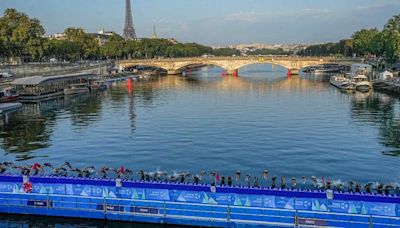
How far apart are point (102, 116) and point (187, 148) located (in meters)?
28.9

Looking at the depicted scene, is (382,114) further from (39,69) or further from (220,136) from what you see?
(39,69)

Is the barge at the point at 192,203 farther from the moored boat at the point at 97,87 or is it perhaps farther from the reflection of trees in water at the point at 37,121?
the moored boat at the point at 97,87

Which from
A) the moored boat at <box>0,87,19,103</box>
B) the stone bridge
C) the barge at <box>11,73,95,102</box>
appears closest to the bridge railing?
the moored boat at <box>0,87,19,103</box>

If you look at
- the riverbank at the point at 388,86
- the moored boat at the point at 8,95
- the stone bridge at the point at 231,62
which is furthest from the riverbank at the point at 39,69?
the riverbank at the point at 388,86

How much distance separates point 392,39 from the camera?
4626 inches

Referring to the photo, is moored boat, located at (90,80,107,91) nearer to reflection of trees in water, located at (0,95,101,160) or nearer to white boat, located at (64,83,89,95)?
white boat, located at (64,83,89,95)

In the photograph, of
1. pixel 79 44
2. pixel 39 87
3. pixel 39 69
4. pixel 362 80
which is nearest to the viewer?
pixel 39 87

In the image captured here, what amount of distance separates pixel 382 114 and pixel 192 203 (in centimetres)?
5319

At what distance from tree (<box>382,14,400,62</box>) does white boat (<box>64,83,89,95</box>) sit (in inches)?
3117

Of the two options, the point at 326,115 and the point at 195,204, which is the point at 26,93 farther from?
the point at 195,204

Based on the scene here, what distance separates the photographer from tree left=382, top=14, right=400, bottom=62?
372 feet

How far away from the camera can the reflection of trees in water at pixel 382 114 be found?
2007 inches

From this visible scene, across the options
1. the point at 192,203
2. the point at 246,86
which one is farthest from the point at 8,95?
the point at 192,203

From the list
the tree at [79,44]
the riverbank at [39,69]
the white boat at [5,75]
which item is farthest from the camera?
the tree at [79,44]
